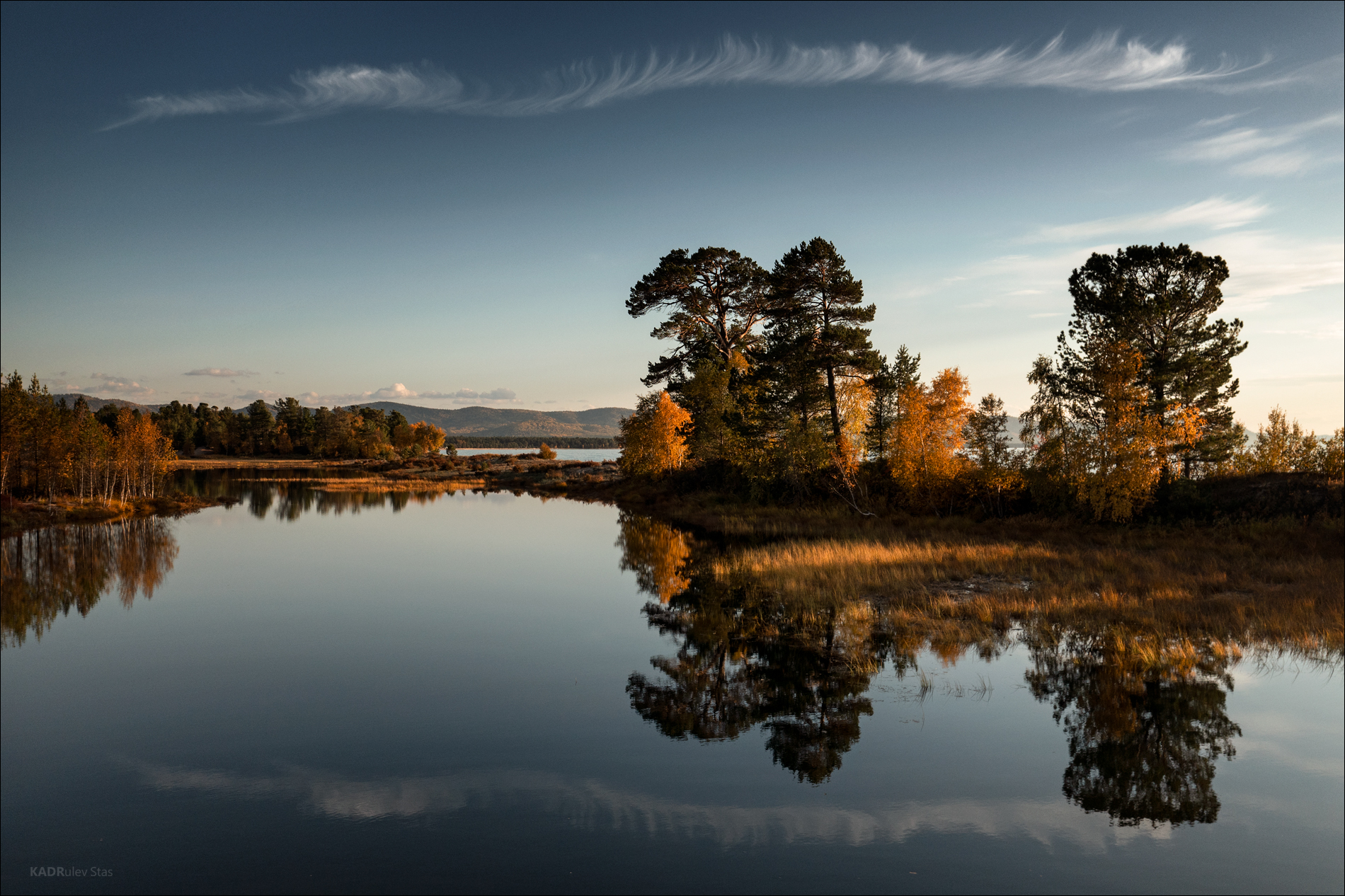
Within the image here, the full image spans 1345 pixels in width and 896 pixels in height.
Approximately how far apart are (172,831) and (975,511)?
36254 mm

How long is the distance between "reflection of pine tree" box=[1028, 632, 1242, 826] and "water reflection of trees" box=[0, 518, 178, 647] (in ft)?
84.4

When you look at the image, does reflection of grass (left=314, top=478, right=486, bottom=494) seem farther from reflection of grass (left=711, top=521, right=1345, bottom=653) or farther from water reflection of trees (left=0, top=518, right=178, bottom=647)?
reflection of grass (left=711, top=521, right=1345, bottom=653)

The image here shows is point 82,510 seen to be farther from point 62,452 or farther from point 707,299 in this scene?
point 707,299

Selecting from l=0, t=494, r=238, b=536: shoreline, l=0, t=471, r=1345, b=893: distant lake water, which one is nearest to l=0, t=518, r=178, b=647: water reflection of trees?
l=0, t=471, r=1345, b=893: distant lake water

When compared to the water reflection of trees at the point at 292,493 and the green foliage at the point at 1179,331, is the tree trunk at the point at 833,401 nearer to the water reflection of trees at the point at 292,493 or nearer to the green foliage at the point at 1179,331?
the green foliage at the point at 1179,331

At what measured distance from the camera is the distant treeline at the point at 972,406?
30.7 m

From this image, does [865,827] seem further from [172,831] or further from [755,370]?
[755,370]

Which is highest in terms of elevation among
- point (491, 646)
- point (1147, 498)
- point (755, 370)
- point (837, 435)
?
point (755, 370)

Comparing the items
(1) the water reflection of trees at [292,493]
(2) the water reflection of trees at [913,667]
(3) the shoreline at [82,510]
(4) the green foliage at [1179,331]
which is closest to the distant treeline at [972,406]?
(4) the green foliage at [1179,331]

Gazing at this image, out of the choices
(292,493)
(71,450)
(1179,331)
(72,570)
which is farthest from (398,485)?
(1179,331)

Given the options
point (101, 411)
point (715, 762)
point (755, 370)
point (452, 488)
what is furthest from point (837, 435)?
point (101, 411)

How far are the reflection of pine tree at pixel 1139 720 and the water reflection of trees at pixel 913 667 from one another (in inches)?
1.0

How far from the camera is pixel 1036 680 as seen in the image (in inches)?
582

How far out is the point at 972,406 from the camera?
3800 centimetres
